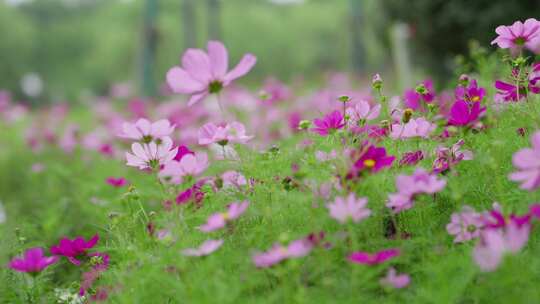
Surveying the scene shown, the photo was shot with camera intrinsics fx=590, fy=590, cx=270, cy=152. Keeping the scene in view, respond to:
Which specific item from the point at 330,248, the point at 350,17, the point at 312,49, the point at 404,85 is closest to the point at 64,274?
the point at 330,248

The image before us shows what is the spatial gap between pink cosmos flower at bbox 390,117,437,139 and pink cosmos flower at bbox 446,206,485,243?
17 cm

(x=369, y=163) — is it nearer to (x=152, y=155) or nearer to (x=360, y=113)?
(x=360, y=113)

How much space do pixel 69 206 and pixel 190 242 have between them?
164 centimetres

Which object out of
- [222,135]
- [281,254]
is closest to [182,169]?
[222,135]

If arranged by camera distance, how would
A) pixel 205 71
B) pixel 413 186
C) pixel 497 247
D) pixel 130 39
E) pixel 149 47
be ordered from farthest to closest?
pixel 130 39
pixel 149 47
pixel 205 71
pixel 413 186
pixel 497 247

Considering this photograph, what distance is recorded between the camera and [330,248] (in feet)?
2.79

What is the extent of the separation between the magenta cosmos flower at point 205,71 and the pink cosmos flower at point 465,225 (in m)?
0.40

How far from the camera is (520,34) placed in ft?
3.45

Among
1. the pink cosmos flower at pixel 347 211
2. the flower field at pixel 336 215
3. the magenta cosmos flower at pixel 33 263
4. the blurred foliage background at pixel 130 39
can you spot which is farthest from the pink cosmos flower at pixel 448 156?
the blurred foliage background at pixel 130 39

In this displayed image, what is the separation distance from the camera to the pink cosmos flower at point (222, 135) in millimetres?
995

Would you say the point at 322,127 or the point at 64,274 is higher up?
the point at 322,127

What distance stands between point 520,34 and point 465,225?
0.39 meters

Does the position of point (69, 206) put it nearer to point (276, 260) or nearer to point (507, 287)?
point (276, 260)

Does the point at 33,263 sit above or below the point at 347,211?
below
